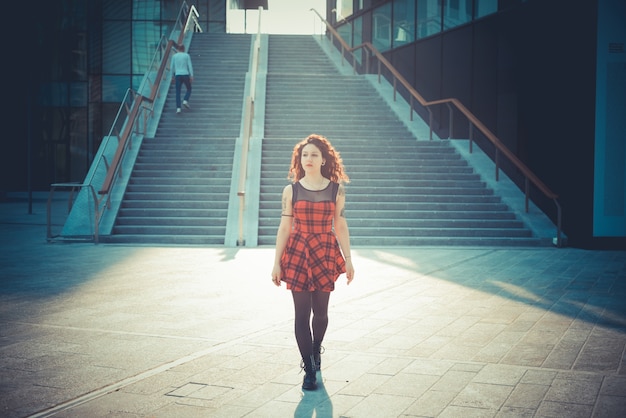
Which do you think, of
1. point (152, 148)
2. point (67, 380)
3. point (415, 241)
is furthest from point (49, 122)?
point (67, 380)

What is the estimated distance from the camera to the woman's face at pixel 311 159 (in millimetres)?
4211

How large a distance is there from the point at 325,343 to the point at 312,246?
52.3 inches

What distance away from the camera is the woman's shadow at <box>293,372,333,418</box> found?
11.8ft

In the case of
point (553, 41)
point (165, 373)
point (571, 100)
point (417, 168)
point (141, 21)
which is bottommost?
point (165, 373)

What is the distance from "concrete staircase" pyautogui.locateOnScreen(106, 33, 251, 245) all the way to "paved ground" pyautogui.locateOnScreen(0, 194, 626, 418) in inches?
125

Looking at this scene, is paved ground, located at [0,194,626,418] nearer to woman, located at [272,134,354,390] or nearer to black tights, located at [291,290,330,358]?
black tights, located at [291,290,330,358]

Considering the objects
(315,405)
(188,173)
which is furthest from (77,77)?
(315,405)

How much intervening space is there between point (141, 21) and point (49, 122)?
604cm

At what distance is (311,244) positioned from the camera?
163 inches

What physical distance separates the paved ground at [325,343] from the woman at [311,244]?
1.21 ft

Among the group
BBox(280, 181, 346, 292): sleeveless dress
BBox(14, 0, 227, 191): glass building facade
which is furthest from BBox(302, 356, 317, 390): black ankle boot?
BBox(14, 0, 227, 191): glass building facade

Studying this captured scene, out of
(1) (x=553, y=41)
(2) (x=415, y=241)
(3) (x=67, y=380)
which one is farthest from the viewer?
(1) (x=553, y=41)

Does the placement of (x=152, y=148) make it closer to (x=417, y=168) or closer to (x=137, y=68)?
(x=417, y=168)

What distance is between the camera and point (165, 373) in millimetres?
4332
